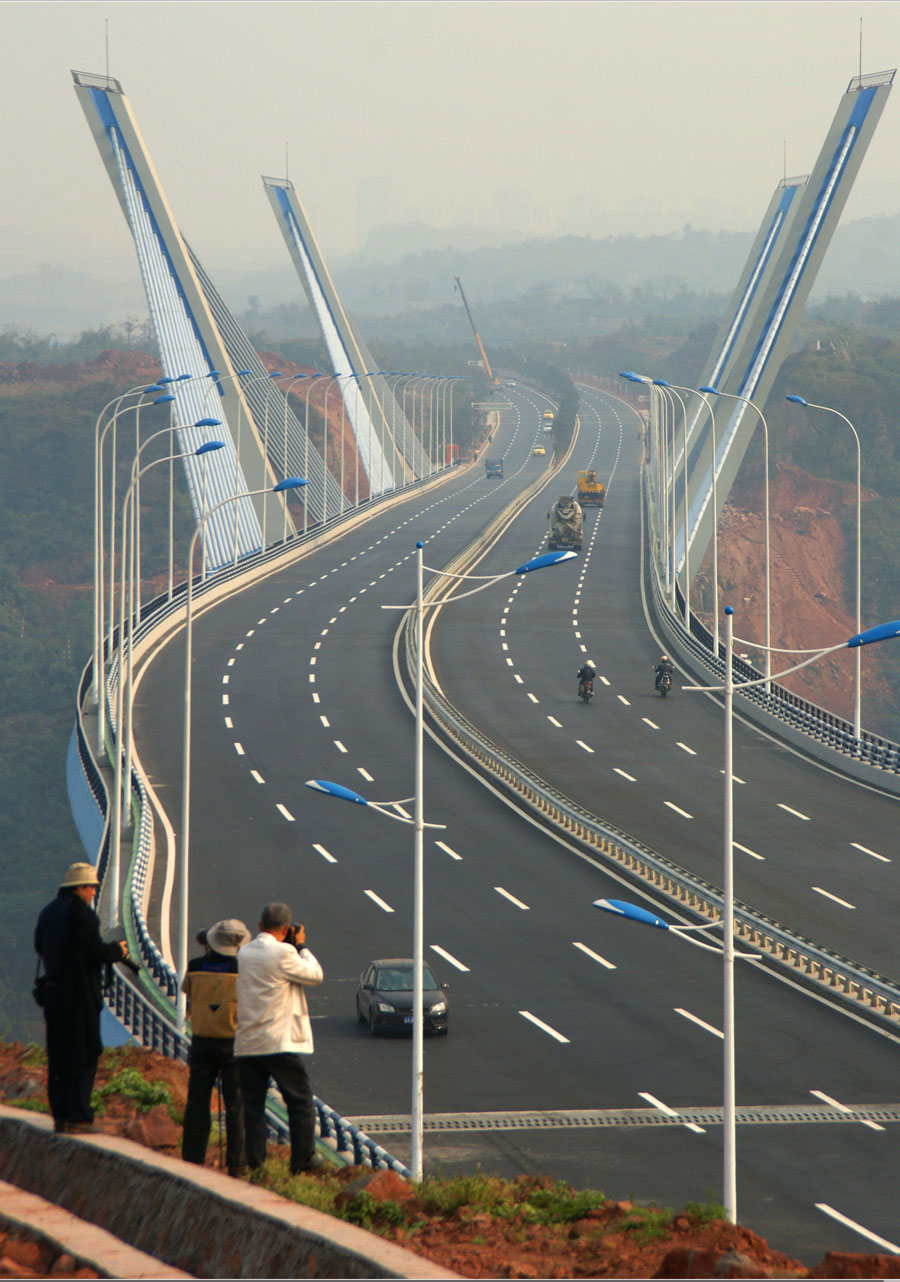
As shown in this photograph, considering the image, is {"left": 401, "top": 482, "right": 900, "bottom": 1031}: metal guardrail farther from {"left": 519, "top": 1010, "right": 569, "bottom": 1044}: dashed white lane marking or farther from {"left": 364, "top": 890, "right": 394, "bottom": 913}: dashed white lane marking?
{"left": 364, "top": 890, "right": 394, "bottom": 913}: dashed white lane marking

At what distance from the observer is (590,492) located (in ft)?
361

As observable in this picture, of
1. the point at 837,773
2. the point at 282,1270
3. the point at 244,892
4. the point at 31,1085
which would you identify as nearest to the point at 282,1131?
the point at 31,1085

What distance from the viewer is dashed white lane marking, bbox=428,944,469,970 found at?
29.4m

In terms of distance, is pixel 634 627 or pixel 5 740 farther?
pixel 5 740

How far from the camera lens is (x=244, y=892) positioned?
33.2 meters

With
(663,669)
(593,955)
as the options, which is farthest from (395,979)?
(663,669)

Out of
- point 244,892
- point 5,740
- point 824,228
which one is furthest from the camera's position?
point 5,740

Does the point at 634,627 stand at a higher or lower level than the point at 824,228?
lower

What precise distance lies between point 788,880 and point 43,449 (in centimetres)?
13329

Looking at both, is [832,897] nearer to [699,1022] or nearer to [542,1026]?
[699,1022]

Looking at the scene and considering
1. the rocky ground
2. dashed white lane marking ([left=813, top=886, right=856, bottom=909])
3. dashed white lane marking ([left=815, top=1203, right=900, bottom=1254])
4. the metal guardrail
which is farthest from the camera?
dashed white lane marking ([left=813, top=886, right=856, bottom=909])

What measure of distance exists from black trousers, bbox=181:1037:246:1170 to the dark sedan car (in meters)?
15.1

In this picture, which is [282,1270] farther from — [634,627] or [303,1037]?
[634,627]

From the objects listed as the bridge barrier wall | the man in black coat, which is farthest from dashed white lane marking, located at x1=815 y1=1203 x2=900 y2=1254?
the man in black coat
